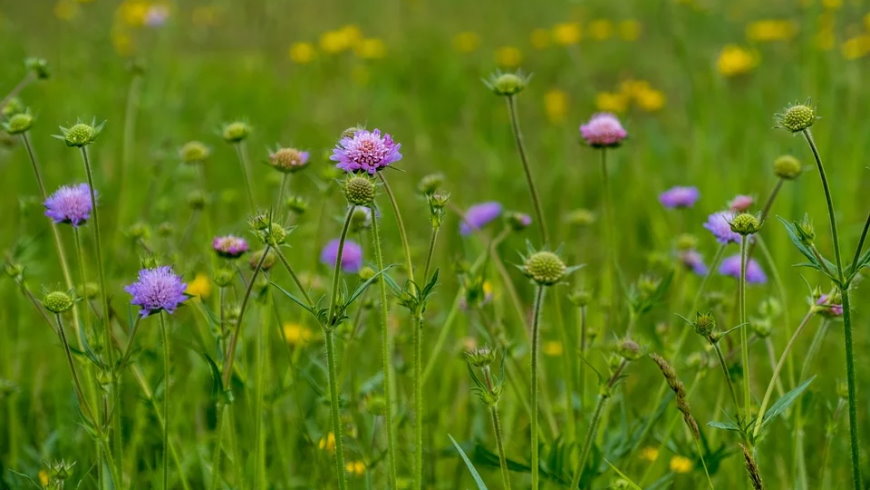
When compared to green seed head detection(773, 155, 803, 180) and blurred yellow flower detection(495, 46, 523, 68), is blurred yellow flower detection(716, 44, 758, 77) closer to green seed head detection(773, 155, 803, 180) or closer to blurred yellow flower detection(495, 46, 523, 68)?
blurred yellow flower detection(495, 46, 523, 68)

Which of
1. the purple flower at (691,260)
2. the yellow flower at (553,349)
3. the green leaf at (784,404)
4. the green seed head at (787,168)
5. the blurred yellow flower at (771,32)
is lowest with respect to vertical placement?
the green leaf at (784,404)

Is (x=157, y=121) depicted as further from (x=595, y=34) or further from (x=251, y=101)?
(x=595, y=34)

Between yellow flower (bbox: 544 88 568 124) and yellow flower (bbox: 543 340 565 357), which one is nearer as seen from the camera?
yellow flower (bbox: 543 340 565 357)

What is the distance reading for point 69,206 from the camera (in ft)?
4.51

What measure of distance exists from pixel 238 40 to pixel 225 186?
2916 millimetres

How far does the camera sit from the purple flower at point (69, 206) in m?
1.37

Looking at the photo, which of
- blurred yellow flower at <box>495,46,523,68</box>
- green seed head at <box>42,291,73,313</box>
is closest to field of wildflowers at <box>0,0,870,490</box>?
green seed head at <box>42,291,73,313</box>

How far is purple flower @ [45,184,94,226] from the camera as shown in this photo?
137 centimetres

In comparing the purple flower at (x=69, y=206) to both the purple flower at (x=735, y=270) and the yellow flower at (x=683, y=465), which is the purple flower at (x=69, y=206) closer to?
the yellow flower at (x=683, y=465)

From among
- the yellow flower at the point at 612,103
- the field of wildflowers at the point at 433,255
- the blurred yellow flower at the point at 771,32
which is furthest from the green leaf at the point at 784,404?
the blurred yellow flower at the point at 771,32

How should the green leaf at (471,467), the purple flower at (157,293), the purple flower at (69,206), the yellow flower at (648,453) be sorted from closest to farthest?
1. the green leaf at (471,467)
2. the purple flower at (157,293)
3. the purple flower at (69,206)
4. the yellow flower at (648,453)

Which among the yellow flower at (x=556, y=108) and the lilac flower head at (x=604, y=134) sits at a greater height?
the yellow flower at (x=556, y=108)

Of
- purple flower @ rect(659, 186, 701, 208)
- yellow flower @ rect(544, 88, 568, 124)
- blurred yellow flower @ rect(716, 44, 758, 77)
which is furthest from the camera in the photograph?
yellow flower @ rect(544, 88, 568, 124)

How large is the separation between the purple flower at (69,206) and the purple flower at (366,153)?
0.47 m
